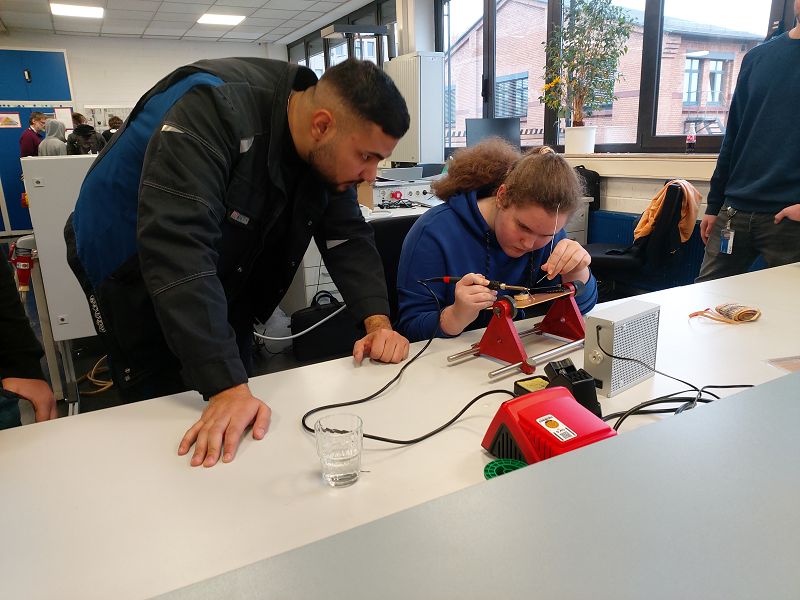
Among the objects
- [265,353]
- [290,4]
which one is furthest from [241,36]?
[265,353]

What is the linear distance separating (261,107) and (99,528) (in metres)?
0.81

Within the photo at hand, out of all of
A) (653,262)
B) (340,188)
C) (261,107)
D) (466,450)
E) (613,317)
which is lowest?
(653,262)

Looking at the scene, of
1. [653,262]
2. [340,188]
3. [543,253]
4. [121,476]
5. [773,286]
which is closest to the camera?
[121,476]

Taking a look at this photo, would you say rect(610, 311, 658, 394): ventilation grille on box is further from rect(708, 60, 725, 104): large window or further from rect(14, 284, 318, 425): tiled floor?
rect(708, 60, 725, 104): large window

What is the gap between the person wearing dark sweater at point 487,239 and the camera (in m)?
1.30

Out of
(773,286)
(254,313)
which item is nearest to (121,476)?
(254,313)

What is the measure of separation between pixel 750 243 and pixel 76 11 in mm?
7808

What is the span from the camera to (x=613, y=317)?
1.01 meters

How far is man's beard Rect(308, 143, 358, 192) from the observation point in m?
1.15

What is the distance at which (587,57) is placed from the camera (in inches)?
139

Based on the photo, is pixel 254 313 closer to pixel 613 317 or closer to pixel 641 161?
pixel 613 317

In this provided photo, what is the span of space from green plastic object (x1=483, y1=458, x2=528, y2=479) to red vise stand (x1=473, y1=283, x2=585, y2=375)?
358mm

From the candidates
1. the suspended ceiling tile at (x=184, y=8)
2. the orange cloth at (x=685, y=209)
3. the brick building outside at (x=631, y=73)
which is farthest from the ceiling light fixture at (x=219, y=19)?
the orange cloth at (x=685, y=209)

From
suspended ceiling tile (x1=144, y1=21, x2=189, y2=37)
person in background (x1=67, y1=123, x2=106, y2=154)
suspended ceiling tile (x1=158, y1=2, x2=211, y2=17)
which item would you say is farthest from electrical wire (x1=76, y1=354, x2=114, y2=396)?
suspended ceiling tile (x1=144, y1=21, x2=189, y2=37)
